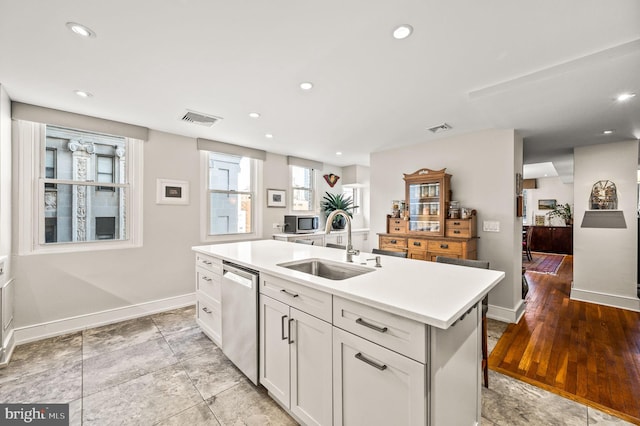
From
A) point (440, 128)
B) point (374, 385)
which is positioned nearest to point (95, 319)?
point (374, 385)

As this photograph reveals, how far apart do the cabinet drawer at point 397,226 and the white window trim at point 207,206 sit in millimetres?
2199

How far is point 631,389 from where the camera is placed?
1936 mm

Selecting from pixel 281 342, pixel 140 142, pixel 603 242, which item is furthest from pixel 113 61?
pixel 603 242

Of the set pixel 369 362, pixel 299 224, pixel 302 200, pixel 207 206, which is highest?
pixel 302 200

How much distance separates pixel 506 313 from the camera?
10.6 ft

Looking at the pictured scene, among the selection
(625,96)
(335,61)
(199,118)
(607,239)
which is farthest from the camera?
(607,239)

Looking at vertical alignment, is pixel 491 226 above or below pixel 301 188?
below

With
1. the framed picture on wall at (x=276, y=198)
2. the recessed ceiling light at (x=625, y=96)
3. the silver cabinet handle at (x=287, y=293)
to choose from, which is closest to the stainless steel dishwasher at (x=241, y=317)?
the silver cabinet handle at (x=287, y=293)

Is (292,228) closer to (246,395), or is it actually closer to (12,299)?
(246,395)

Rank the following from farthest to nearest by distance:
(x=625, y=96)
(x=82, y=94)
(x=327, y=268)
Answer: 1. (x=82, y=94)
2. (x=625, y=96)
3. (x=327, y=268)

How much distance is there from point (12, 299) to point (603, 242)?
7178mm

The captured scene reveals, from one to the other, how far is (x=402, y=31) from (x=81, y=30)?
1.90 metres

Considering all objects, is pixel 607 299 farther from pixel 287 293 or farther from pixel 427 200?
pixel 287 293

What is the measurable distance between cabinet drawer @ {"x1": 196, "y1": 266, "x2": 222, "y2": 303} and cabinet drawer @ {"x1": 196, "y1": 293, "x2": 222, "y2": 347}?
5 centimetres
